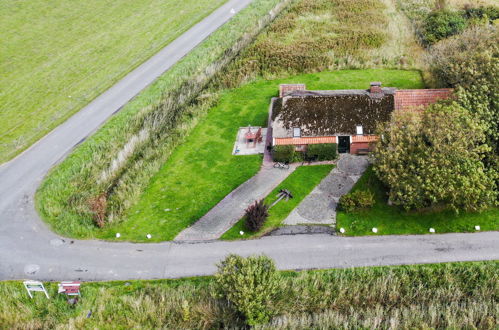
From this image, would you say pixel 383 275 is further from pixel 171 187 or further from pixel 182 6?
pixel 182 6

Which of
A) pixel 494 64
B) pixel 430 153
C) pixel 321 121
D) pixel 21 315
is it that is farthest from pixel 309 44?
pixel 21 315

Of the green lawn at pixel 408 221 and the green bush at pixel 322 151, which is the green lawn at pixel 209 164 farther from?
the green lawn at pixel 408 221

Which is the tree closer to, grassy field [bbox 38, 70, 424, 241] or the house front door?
the house front door

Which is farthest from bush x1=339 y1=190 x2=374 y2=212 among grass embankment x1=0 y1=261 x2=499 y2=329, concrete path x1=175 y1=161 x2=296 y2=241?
concrete path x1=175 y1=161 x2=296 y2=241

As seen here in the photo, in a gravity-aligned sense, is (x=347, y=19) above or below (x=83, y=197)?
above

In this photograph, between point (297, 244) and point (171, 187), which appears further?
point (171, 187)

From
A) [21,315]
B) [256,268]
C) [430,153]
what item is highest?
[430,153]
